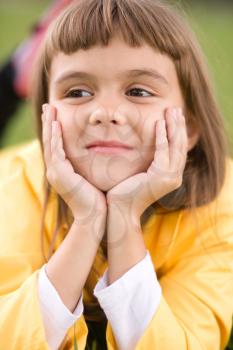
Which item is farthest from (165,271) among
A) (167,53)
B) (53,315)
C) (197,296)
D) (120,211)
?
(167,53)

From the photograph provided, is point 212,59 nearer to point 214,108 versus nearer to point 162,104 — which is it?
point 214,108

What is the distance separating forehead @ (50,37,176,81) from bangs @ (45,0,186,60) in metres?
0.01

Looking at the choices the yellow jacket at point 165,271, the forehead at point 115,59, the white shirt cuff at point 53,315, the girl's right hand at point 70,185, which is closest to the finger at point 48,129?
the girl's right hand at point 70,185

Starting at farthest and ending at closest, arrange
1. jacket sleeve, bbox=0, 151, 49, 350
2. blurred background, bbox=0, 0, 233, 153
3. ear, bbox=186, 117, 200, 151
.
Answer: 1. blurred background, bbox=0, 0, 233, 153
2. ear, bbox=186, 117, 200, 151
3. jacket sleeve, bbox=0, 151, 49, 350

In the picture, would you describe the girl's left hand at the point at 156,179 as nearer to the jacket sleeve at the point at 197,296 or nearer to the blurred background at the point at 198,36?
the jacket sleeve at the point at 197,296

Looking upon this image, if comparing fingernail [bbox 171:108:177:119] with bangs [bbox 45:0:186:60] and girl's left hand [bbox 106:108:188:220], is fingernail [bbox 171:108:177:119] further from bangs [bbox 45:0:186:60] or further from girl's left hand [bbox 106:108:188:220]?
bangs [bbox 45:0:186:60]

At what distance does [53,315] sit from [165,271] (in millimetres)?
438

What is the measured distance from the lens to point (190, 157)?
206 cm

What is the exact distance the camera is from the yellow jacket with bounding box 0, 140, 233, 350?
1.62 meters

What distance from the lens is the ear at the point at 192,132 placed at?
1.97 metres

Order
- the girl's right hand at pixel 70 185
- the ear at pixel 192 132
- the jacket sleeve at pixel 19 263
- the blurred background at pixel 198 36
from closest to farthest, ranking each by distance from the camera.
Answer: the jacket sleeve at pixel 19 263 → the girl's right hand at pixel 70 185 → the ear at pixel 192 132 → the blurred background at pixel 198 36

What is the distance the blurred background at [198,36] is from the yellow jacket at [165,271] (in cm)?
38

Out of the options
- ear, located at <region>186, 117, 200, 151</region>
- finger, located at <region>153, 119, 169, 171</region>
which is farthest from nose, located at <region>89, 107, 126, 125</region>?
ear, located at <region>186, 117, 200, 151</region>

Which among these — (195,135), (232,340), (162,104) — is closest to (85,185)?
(162,104)
